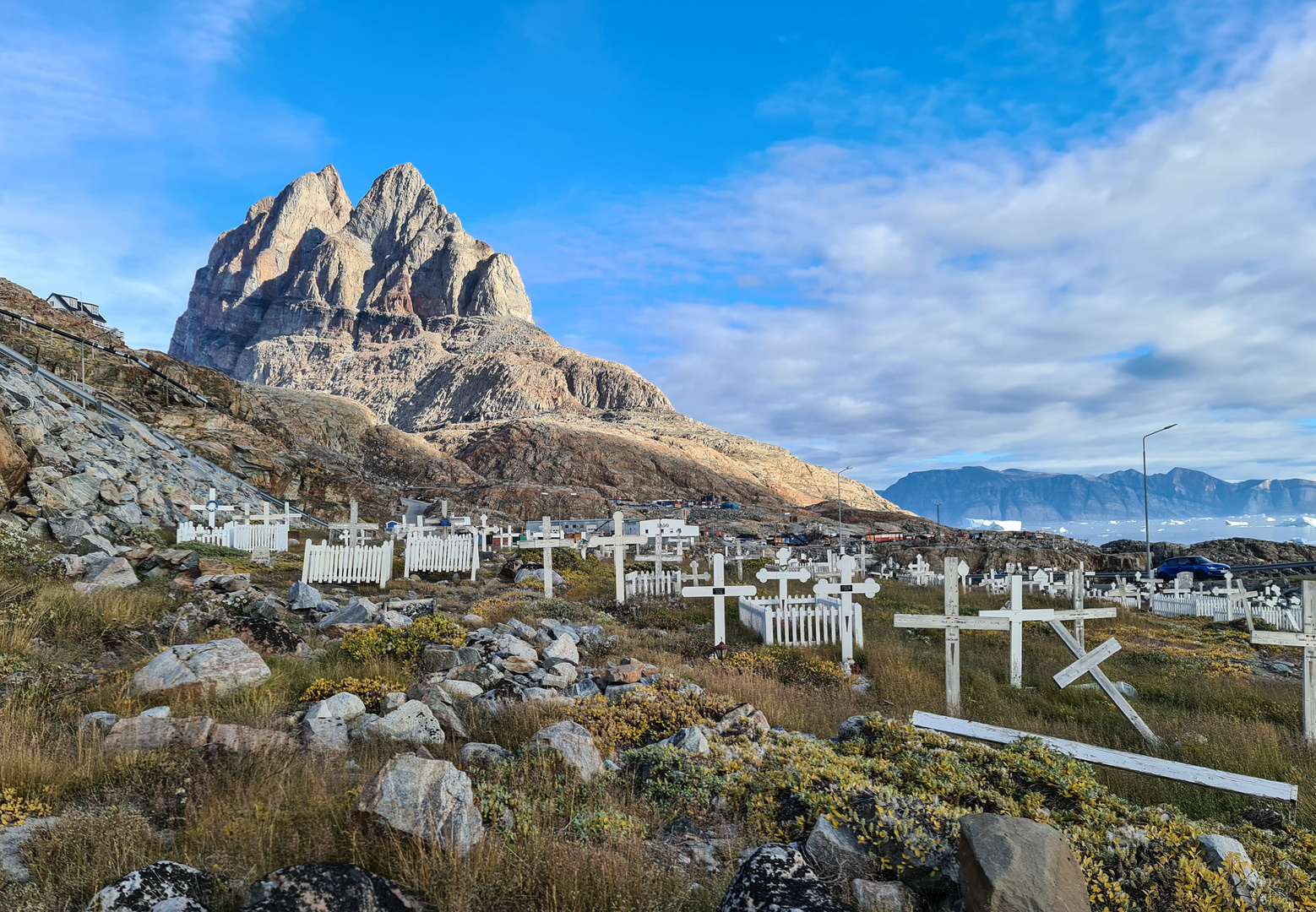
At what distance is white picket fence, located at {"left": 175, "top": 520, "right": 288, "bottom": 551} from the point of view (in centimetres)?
1760

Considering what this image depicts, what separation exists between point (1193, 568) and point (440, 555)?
1521 inches

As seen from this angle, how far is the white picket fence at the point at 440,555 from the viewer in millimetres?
17734

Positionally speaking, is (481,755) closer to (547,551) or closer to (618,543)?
(618,543)

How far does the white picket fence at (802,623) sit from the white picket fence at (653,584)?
221 inches

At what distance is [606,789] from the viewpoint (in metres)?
4.33

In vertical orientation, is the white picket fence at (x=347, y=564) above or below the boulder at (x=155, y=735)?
above

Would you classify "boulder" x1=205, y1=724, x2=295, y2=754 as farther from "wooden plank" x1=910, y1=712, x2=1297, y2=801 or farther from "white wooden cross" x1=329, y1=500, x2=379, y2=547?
"white wooden cross" x1=329, y1=500, x2=379, y2=547

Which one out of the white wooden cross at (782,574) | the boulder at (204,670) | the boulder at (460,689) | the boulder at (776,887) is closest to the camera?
the boulder at (776,887)

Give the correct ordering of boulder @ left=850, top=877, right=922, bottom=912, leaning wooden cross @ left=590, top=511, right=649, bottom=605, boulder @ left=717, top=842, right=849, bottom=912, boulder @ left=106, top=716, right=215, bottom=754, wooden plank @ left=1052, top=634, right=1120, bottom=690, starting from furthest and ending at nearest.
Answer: leaning wooden cross @ left=590, top=511, right=649, bottom=605 < wooden plank @ left=1052, top=634, right=1120, bottom=690 < boulder @ left=106, top=716, right=215, bottom=754 < boulder @ left=850, top=877, right=922, bottom=912 < boulder @ left=717, top=842, right=849, bottom=912

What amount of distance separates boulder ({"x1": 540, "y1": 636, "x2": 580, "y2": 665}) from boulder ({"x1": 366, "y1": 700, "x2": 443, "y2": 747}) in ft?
9.46

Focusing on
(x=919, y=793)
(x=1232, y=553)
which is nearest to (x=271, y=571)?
(x=919, y=793)

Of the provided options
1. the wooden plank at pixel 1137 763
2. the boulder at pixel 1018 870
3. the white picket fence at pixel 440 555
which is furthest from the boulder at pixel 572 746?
the white picket fence at pixel 440 555

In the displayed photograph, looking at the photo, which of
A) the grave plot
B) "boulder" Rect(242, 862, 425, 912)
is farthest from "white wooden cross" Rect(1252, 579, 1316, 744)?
the grave plot

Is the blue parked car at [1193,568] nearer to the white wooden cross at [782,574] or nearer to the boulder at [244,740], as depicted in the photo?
the white wooden cross at [782,574]
